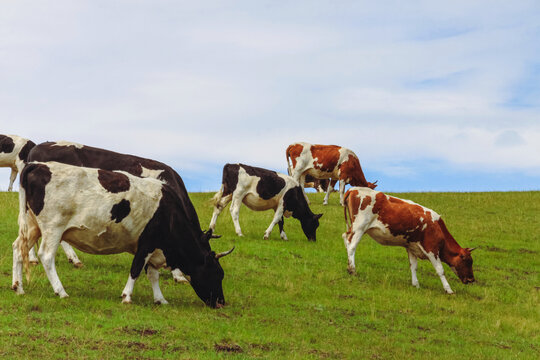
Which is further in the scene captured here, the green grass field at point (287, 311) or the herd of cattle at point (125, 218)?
the herd of cattle at point (125, 218)

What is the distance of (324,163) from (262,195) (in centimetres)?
965

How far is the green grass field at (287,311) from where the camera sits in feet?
30.3

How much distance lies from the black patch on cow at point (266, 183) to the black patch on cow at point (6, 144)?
40.3ft

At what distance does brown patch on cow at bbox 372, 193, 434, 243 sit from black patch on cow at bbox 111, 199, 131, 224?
6982 millimetres

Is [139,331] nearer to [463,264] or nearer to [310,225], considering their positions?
[463,264]

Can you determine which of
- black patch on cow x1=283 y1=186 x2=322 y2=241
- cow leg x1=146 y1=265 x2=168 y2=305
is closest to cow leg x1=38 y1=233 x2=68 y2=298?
cow leg x1=146 y1=265 x2=168 y2=305

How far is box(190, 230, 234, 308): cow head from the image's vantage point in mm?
11805

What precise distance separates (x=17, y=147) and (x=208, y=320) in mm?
19773

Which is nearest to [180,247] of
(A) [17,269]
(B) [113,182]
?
(B) [113,182]

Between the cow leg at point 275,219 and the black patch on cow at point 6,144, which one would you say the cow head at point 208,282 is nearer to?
the cow leg at point 275,219

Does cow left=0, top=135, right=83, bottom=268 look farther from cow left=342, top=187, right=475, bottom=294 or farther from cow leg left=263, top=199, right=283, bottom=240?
cow left=342, top=187, right=475, bottom=294

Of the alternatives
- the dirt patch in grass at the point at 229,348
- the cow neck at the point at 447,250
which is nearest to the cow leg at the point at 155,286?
the dirt patch in grass at the point at 229,348

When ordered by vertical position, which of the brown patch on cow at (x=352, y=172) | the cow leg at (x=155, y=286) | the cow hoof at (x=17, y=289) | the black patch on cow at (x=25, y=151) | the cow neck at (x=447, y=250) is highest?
the brown patch on cow at (x=352, y=172)

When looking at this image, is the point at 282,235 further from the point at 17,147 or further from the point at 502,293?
the point at 17,147
